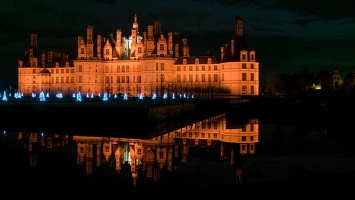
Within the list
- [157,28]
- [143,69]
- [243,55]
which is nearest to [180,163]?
[243,55]

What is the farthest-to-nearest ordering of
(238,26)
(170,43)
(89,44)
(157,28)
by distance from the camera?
(89,44), (157,28), (170,43), (238,26)

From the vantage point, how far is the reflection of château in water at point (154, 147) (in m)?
12.5

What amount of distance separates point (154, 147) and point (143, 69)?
3981 cm

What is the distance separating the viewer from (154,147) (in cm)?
1589

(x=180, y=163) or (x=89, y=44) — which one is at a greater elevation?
(x=89, y=44)

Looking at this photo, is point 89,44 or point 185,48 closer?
point 89,44

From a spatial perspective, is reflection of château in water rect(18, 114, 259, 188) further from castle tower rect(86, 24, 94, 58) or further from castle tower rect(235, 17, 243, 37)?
castle tower rect(86, 24, 94, 58)

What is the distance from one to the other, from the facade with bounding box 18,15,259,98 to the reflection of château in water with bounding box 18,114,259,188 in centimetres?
2945

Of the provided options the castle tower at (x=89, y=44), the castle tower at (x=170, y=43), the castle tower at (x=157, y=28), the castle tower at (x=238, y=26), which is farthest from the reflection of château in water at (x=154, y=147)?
the castle tower at (x=89, y=44)

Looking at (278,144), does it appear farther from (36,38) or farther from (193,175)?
(36,38)

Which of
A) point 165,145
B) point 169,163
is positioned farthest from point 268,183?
point 165,145

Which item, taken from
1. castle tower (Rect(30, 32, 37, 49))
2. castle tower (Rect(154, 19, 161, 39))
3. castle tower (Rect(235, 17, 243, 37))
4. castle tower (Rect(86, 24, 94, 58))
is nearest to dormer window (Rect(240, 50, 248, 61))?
castle tower (Rect(235, 17, 243, 37))

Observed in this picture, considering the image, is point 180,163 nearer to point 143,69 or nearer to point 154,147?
point 154,147

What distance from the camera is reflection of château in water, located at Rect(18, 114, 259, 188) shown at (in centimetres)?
1253
